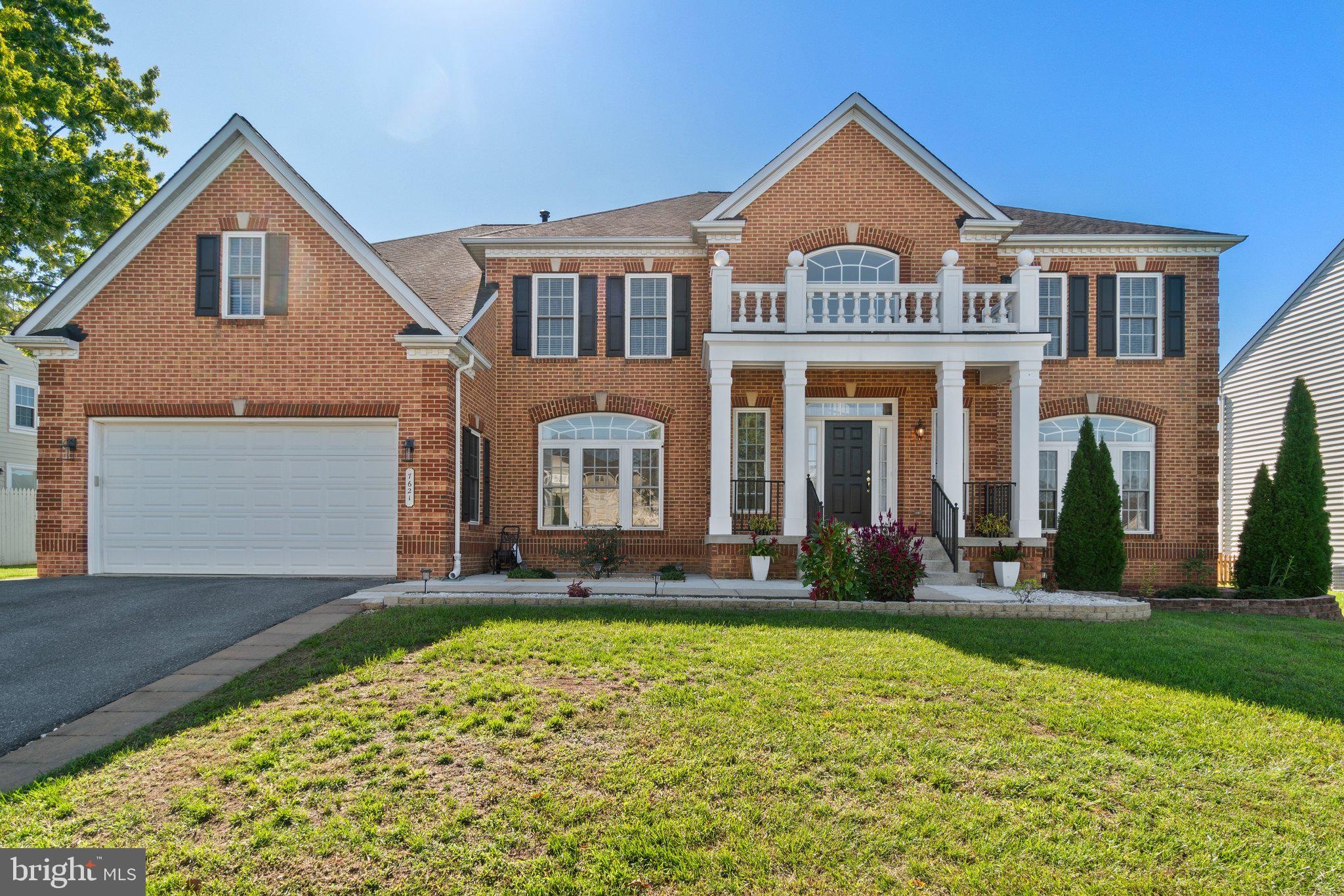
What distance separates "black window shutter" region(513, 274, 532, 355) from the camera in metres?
15.0

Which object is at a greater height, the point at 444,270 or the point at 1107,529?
the point at 444,270

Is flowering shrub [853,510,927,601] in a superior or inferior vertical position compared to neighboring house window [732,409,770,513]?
inferior

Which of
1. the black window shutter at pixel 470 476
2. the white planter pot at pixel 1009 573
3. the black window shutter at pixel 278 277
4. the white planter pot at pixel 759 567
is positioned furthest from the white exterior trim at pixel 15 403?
the white planter pot at pixel 1009 573

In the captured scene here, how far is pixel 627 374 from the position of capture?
1498 cm

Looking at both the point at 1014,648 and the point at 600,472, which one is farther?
the point at 600,472

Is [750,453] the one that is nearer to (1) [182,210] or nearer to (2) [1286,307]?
(1) [182,210]

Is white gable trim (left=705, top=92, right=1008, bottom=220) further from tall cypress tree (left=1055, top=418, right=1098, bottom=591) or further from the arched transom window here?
tall cypress tree (left=1055, top=418, right=1098, bottom=591)

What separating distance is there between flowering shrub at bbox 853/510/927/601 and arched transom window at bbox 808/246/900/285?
611 centimetres

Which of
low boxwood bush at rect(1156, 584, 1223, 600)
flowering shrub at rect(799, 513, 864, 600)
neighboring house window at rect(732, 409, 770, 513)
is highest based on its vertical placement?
neighboring house window at rect(732, 409, 770, 513)

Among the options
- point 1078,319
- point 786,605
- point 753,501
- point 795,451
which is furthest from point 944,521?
point 1078,319

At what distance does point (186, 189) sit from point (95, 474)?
4.78 metres

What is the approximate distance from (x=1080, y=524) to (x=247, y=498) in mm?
14049

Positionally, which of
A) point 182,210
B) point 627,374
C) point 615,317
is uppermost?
point 182,210

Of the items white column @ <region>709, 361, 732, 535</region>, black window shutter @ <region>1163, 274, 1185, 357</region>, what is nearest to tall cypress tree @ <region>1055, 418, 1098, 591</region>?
black window shutter @ <region>1163, 274, 1185, 357</region>
